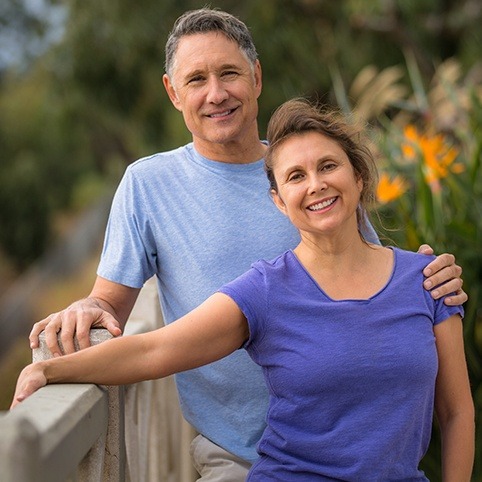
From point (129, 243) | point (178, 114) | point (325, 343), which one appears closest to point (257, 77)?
point (129, 243)

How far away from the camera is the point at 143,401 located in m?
2.89

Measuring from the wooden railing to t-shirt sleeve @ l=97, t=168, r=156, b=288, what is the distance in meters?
0.28

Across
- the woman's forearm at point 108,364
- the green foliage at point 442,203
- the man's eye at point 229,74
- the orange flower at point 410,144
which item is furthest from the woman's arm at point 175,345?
the orange flower at point 410,144

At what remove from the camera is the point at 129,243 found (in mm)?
2742

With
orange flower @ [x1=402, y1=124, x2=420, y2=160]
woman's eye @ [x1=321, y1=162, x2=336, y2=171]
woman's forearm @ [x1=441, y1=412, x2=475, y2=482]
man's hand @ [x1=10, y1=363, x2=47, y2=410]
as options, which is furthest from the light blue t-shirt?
orange flower @ [x1=402, y1=124, x2=420, y2=160]

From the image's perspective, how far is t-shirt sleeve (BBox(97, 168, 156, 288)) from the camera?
273 centimetres

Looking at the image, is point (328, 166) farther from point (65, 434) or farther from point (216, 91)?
point (65, 434)

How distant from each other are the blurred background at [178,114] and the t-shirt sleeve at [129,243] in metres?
0.61

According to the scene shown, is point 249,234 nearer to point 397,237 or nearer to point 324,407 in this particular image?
point 324,407

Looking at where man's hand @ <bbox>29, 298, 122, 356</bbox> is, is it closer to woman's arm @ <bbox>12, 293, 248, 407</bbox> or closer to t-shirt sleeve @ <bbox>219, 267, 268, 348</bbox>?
woman's arm @ <bbox>12, 293, 248, 407</bbox>

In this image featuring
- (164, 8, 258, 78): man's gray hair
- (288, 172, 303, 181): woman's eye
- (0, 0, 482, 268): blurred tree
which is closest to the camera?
(288, 172, 303, 181): woman's eye

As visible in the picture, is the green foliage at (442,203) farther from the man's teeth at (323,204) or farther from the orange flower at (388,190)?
the man's teeth at (323,204)

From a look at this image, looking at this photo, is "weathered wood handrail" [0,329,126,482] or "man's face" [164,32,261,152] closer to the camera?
"weathered wood handrail" [0,329,126,482]

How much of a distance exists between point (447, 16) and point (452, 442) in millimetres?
8780
